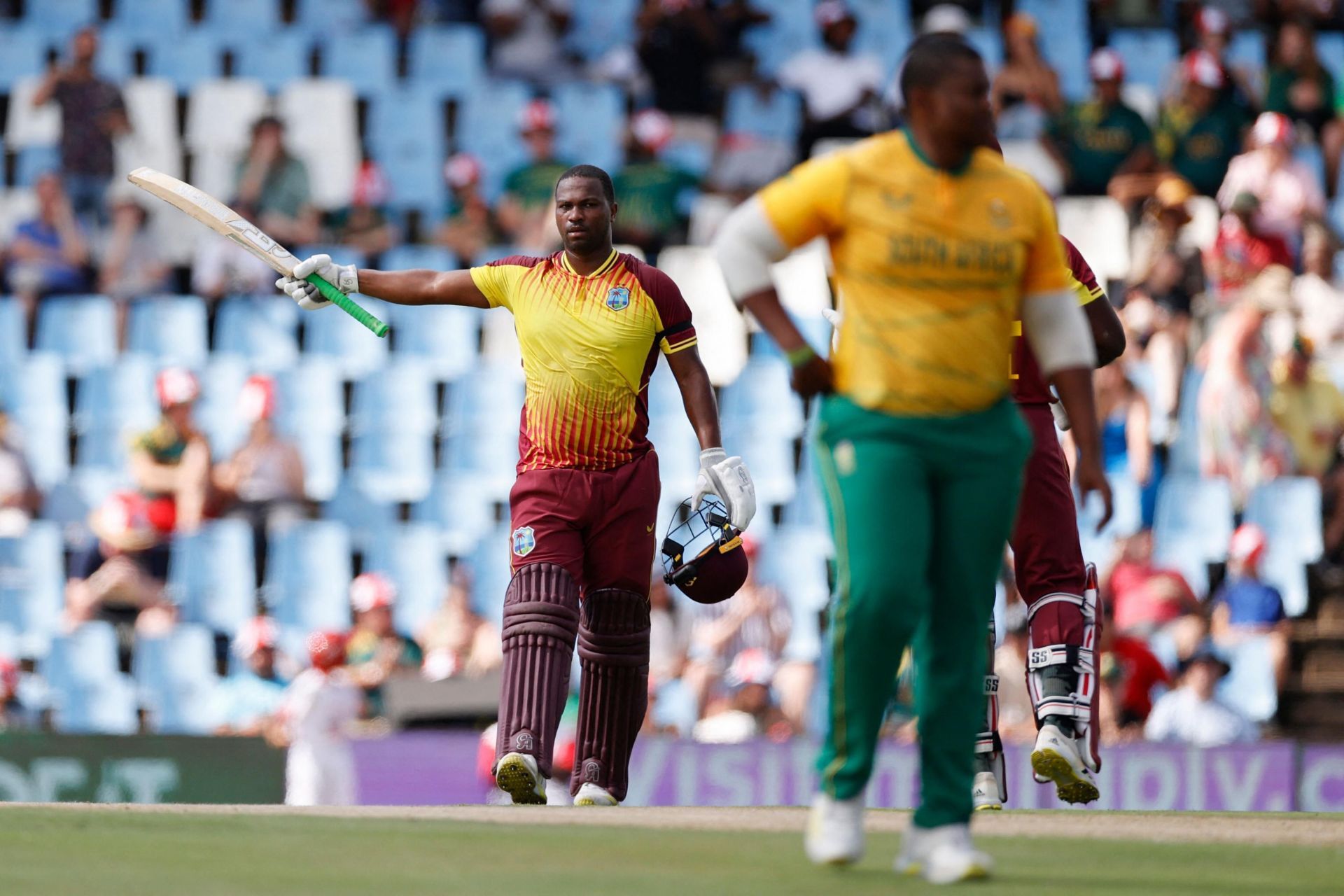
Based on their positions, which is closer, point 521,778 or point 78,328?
point 521,778

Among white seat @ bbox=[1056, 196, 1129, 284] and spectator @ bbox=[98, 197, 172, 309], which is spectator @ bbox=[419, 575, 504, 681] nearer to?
spectator @ bbox=[98, 197, 172, 309]

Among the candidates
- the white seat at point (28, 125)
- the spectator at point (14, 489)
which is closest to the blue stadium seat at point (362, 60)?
the white seat at point (28, 125)

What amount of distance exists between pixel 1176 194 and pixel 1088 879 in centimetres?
1199

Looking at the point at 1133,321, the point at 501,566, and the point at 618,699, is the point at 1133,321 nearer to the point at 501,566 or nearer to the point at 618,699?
the point at 501,566

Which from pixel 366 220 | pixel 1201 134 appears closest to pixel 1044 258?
pixel 366 220

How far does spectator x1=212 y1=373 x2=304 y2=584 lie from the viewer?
603 inches

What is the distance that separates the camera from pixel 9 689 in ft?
45.5

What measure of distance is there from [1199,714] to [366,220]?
731 centimetres

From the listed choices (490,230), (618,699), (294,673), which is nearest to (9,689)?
(294,673)

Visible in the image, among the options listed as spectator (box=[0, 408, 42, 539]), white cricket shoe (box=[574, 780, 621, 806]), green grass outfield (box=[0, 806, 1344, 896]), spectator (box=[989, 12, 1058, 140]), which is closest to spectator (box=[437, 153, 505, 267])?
spectator (box=[0, 408, 42, 539])

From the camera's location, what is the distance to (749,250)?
225 inches

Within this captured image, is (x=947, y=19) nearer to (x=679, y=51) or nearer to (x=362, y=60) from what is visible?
(x=679, y=51)

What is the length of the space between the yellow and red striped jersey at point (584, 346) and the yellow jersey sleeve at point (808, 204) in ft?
8.54

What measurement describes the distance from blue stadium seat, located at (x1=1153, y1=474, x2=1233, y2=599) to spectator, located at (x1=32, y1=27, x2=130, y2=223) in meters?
8.13
